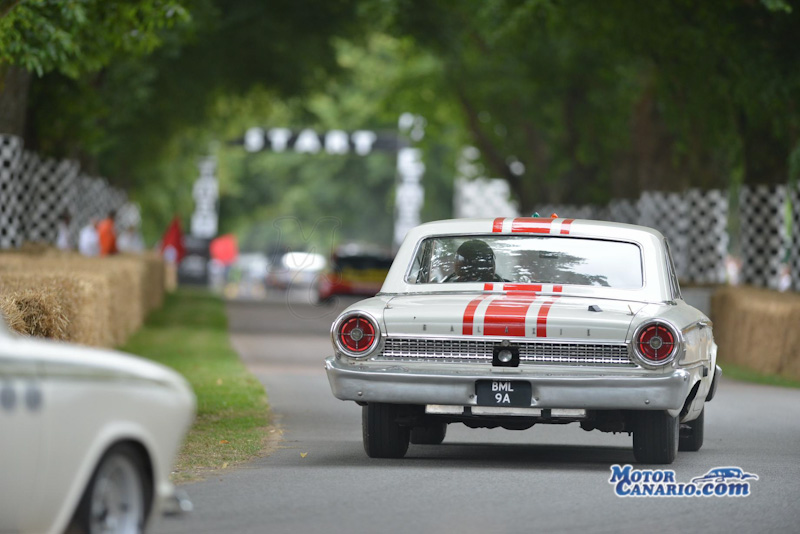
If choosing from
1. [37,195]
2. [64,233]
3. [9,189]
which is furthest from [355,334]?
[37,195]

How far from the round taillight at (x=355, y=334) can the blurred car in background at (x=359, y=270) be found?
31420mm

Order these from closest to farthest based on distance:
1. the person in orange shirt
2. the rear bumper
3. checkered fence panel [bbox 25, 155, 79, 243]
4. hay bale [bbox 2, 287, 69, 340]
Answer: the rear bumper, hay bale [bbox 2, 287, 69, 340], checkered fence panel [bbox 25, 155, 79, 243], the person in orange shirt

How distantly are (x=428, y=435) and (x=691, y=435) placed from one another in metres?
1.95

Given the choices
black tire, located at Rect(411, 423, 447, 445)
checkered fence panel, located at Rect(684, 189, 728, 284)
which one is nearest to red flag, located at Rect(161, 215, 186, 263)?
checkered fence panel, located at Rect(684, 189, 728, 284)

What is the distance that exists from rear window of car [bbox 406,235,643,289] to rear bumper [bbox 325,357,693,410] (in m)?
1.14

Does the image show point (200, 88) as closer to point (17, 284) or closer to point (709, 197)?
point (709, 197)

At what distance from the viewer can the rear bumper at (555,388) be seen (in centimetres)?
1007

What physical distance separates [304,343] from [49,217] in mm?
6251

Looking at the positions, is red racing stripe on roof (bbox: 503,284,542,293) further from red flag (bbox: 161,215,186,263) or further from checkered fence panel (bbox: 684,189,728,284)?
red flag (bbox: 161,215,186,263)

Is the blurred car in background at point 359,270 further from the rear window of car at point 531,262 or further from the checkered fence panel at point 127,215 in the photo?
the rear window of car at point 531,262

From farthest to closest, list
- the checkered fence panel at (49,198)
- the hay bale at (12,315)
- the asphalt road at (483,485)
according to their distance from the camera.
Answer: the checkered fence panel at (49,198) < the hay bale at (12,315) < the asphalt road at (483,485)

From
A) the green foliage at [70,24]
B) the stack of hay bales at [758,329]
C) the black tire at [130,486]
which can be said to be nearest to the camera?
the black tire at [130,486]

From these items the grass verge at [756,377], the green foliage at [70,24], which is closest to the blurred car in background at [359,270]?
the grass verge at [756,377]

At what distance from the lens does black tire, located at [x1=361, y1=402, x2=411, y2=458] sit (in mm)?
10836
